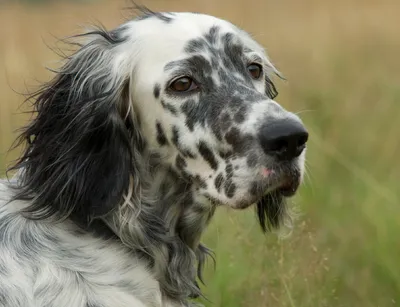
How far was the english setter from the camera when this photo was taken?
3883 millimetres

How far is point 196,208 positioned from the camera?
4.30 m

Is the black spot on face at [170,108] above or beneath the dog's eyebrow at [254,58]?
beneath

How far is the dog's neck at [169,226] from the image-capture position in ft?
13.6

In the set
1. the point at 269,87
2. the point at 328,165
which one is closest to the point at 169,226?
the point at 269,87

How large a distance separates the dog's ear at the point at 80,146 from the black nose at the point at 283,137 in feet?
2.34

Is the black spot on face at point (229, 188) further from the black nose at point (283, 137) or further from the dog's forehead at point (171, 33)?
the dog's forehead at point (171, 33)

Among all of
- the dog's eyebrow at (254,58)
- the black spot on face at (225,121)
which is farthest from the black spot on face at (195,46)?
the black spot on face at (225,121)

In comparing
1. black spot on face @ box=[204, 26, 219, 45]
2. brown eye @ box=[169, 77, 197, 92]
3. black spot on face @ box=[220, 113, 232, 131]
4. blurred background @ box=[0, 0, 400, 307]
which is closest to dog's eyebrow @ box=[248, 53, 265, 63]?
black spot on face @ box=[204, 26, 219, 45]

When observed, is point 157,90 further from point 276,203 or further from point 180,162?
point 276,203

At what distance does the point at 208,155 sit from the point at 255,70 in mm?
611

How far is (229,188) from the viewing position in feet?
13.1

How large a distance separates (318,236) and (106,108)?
231 cm

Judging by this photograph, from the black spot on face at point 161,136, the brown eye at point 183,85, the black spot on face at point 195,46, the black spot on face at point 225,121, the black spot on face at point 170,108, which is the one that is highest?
the black spot on face at point 195,46

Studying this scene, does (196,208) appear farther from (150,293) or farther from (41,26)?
(41,26)
